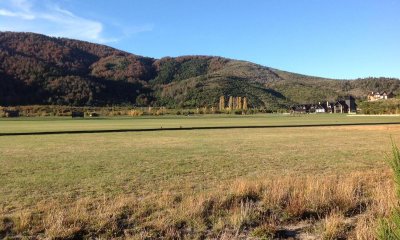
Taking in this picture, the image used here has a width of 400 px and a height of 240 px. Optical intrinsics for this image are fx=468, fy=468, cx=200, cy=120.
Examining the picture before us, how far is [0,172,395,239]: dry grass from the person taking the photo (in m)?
6.64

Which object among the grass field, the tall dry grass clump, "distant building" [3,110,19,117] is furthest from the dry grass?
"distant building" [3,110,19,117]

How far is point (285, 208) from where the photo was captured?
25.7ft

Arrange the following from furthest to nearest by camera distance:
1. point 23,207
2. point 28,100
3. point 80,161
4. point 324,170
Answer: point 28,100 → point 80,161 → point 324,170 → point 23,207

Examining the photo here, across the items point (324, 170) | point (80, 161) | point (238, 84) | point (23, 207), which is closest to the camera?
point (23, 207)

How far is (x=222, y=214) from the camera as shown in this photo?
754 centimetres

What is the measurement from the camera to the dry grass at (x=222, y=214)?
21.8 feet

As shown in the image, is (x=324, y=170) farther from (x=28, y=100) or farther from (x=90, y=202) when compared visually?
(x=28, y=100)

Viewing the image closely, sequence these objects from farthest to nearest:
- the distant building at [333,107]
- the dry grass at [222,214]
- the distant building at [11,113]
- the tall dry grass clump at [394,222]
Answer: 1. the distant building at [333,107]
2. the distant building at [11,113]
3. the dry grass at [222,214]
4. the tall dry grass clump at [394,222]

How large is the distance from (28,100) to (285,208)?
148 meters

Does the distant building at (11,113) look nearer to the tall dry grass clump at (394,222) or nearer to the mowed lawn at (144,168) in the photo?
the mowed lawn at (144,168)

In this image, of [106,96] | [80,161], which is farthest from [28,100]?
[80,161]

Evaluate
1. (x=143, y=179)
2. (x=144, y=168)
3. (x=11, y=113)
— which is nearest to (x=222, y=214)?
(x=143, y=179)

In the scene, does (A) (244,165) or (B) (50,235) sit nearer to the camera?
(B) (50,235)

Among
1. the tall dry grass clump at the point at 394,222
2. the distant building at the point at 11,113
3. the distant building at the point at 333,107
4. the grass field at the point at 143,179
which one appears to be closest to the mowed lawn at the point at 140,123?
the grass field at the point at 143,179
